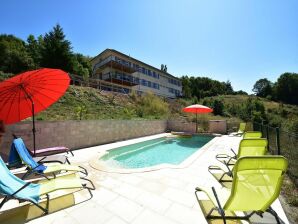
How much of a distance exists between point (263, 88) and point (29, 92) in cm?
8502

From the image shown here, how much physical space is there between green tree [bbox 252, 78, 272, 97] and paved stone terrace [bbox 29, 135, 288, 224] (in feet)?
249

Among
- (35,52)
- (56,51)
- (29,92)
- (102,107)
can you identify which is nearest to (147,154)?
(29,92)

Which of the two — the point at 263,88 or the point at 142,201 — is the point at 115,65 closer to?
the point at 142,201

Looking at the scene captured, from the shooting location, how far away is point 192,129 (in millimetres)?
15227

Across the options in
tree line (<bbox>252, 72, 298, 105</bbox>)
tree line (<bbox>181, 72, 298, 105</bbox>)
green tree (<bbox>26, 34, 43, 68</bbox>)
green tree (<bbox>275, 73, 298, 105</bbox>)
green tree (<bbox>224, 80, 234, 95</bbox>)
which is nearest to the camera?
green tree (<bbox>26, 34, 43, 68</bbox>)

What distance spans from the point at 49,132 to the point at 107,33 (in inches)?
382

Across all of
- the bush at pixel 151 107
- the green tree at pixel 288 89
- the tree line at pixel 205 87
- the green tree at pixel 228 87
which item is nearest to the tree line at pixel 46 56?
the bush at pixel 151 107

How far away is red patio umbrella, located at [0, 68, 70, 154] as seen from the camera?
4.15m

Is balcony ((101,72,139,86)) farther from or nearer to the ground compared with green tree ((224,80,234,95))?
nearer to the ground

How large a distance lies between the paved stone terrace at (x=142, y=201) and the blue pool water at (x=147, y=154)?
2.32 metres

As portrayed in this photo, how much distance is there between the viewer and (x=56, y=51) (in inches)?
823

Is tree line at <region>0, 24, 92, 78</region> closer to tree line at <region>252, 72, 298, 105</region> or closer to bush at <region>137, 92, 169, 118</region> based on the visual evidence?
bush at <region>137, 92, 169, 118</region>

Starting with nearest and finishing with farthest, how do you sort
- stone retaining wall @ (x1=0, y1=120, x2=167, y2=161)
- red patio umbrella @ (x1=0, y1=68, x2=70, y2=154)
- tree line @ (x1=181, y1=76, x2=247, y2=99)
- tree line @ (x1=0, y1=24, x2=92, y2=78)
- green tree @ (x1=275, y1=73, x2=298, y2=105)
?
red patio umbrella @ (x1=0, y1=68, x2=70, y2=154) → stone retaining wall @ (x1=0, y1=120, x2=167, y2=161) → tree line @ (x1=0, y1=24, x2=92, y2=78) → tree line @ (x1=181, y1=76, x2=247, y2=99) → green tree @ (x1=275, y1=73, x2=298, y2=105)

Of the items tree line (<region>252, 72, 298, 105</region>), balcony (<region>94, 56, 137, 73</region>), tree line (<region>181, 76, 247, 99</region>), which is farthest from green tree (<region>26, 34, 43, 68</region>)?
tree line (<region>252, 72, 298, 105</region>)
